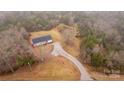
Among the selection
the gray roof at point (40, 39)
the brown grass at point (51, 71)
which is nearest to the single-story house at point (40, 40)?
the gray roof at point (40, 39)

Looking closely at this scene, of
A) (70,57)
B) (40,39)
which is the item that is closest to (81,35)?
(70,57)

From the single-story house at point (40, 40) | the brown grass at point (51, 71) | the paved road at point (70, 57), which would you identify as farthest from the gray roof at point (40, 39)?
the brown grass at point (51, 71)

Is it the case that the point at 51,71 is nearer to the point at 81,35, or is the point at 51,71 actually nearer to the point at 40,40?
the point at 40,40

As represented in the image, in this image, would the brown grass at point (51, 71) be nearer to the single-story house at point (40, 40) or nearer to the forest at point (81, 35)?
the forest at point (81, 35)

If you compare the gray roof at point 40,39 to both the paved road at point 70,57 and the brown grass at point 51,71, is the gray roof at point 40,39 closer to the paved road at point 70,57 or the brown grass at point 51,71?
the paved road at point 70,57

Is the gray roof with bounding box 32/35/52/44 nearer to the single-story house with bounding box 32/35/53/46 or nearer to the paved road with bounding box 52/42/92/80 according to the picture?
the single-story house with bounding box 32/35/53/46

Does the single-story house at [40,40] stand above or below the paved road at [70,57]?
above

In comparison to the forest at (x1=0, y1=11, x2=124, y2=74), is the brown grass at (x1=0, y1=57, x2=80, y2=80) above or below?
below

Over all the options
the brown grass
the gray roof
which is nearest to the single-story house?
the gray roof
